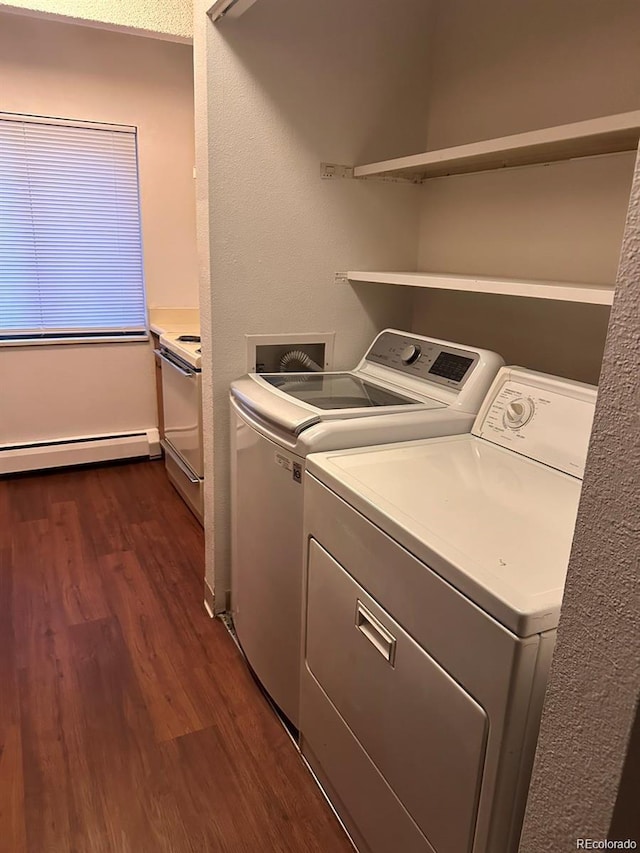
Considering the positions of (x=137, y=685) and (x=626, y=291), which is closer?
(x=626, y=291)

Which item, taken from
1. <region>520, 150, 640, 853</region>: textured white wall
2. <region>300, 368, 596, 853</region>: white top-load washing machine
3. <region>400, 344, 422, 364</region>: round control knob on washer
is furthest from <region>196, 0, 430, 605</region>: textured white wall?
<region>520, 150, 640, 853</region>: textured white wall

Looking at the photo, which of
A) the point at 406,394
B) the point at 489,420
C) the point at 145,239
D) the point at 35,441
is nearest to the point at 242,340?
the point at 406,394

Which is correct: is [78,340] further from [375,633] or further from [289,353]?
[375,633]

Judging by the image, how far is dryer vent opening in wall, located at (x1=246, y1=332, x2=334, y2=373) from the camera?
2.11 meters

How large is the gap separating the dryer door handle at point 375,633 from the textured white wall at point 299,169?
1.02 metres

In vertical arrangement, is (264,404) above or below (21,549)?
above

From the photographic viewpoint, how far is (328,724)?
147cm

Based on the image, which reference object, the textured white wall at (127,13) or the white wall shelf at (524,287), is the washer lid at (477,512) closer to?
the white wall shelf at (524,287)

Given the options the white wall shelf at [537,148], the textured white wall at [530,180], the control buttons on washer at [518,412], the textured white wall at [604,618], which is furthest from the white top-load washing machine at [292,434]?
the textured white wall at [604,618]

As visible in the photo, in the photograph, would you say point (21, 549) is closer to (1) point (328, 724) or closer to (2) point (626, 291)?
(1) point (328, 724)

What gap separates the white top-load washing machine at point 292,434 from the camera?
1.58m

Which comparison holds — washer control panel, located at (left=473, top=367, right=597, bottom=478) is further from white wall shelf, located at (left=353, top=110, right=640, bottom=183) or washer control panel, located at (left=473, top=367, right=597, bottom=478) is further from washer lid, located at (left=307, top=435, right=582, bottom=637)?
white wall shelf, located at (left=353, top=110, right=640, bottom=183)

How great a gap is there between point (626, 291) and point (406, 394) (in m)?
1.38

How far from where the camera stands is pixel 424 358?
77.7 inches
